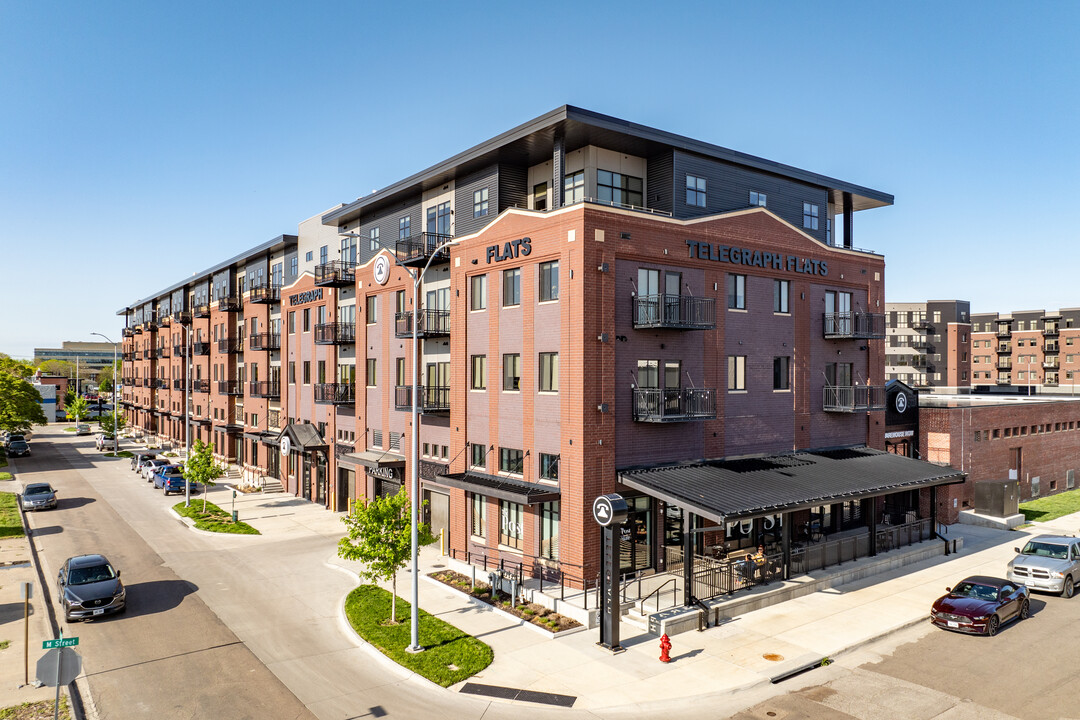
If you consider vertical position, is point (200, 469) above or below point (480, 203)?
below

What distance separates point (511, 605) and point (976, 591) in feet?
50.0

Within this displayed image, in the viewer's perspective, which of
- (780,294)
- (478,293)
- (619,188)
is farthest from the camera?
(780,294)

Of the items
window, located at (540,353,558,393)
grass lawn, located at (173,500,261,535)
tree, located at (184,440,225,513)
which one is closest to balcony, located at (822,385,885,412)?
window, located at (540,353,558,393)

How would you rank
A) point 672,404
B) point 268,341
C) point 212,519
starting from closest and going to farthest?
point 672,404, point 212,519, point 268,341

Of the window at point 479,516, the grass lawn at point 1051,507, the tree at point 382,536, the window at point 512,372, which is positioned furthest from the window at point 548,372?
the grass lawn at point 1051,507

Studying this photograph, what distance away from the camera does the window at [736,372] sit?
29.5 metres

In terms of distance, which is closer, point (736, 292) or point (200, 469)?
point (736, 292)

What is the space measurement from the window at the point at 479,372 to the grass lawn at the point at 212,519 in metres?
15.7

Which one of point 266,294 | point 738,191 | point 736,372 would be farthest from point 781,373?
point 266,294

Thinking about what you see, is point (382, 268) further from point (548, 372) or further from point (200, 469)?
point (200, 469)

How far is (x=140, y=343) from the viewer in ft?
317

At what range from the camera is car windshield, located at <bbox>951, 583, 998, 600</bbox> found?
72.0ft

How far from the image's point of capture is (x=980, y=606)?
21.4 meters

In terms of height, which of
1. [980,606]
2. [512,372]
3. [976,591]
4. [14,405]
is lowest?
[980,606]
